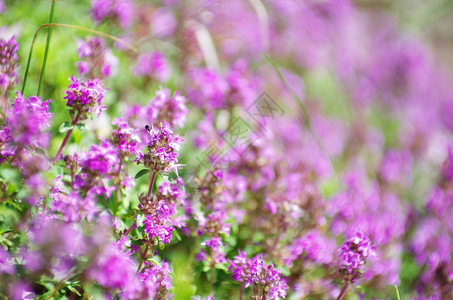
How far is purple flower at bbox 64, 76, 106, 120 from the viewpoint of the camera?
1494 mm

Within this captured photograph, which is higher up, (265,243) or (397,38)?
(397,38)

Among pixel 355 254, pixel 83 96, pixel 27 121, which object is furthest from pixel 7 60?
pixel 355 254

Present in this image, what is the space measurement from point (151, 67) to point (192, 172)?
794mm

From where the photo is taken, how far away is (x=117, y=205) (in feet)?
5.98

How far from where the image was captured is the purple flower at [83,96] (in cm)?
149

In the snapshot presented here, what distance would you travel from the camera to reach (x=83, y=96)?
150cm

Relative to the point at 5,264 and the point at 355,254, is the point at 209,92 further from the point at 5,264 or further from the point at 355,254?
the point at 5,264

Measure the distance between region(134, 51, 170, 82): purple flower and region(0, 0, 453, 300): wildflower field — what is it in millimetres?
→ 12

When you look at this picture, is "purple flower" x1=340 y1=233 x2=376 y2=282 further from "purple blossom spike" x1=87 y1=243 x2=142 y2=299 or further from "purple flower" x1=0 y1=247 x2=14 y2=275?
"purple flower" x1=0 y1=247 x2=14 y2=275

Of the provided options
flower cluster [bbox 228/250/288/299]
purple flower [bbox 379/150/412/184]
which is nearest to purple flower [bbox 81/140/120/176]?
flower cluster [bbox 228/250/288/299]

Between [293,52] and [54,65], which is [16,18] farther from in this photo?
[293,52]

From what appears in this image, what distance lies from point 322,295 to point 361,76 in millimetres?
3924

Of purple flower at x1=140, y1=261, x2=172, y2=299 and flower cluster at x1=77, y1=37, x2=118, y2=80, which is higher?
flower cluster at x1=77, y1=37, x2=118, y2=80

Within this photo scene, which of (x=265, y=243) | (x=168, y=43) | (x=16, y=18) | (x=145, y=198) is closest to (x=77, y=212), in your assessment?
(x=145, y=198)
